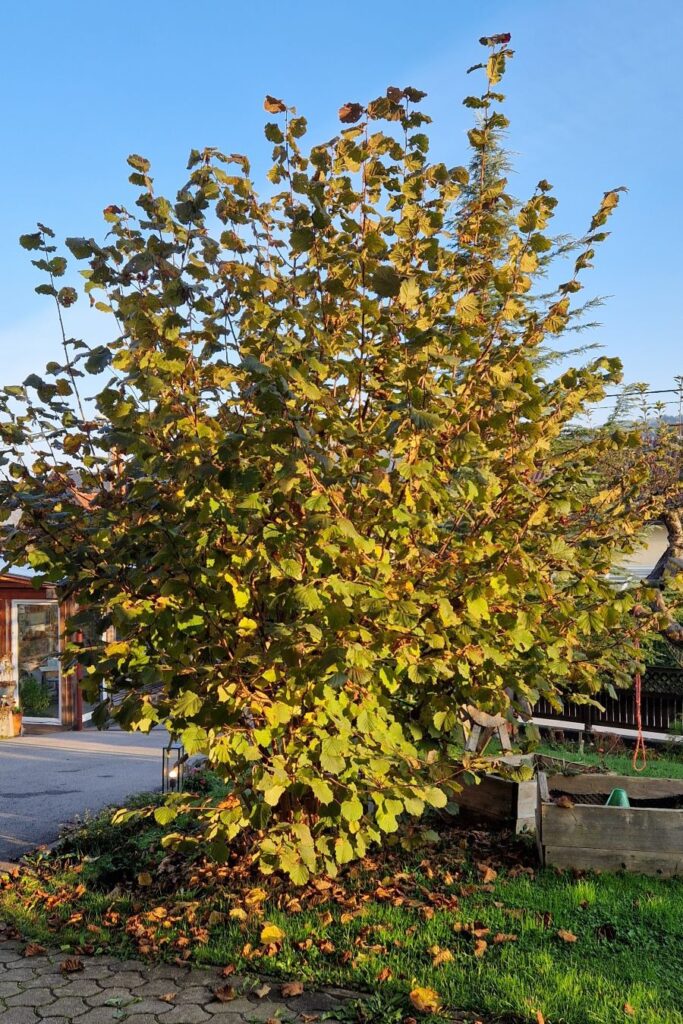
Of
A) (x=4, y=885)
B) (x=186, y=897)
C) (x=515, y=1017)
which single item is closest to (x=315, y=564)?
(x=515, y=1017)

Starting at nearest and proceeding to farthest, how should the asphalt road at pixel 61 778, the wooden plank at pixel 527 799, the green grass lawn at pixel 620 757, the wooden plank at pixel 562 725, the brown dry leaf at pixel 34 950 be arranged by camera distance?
1. the brown dry leaf at pixel 34 950
2. the wooden plank at pixel 527 799
3. the asphalt road at pixel 61 778
4. the green grass lawn at pixel 620 757
5. the wooden plank at pixel 562 725

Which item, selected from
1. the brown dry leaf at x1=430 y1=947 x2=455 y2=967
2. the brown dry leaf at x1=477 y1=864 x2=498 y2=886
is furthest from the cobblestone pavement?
the brown dry leaf at x1=477 y1=864 x2=498 y2=886

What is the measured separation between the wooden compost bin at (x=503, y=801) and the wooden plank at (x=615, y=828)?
2.02ft

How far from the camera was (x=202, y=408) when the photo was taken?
390 centimetres

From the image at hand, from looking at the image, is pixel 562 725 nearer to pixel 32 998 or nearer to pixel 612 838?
pixel 612 838

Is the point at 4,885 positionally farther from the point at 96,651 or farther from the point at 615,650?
the point at 615,650

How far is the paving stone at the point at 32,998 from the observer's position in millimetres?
3871

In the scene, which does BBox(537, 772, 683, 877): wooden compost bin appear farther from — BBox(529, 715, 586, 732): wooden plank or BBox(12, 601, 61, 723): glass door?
BBox(12, 601, 61, 723): glass door

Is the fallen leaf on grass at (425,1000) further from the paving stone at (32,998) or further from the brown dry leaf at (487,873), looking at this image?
the paving stone at (32,998)

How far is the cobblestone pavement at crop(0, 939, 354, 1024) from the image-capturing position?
142 inches

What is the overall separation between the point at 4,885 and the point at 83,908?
103 cm

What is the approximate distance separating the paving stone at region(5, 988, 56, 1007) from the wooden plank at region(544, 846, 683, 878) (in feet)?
9.58

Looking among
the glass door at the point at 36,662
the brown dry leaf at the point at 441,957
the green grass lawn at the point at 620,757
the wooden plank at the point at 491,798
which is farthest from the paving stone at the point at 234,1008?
the glass door at the point at 36,662

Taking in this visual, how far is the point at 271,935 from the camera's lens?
418cm
